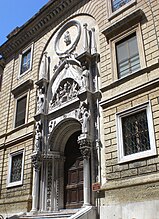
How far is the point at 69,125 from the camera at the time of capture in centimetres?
1229

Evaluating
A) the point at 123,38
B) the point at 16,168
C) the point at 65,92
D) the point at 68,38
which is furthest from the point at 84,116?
the point at 16,168

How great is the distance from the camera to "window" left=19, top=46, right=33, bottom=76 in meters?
16.8

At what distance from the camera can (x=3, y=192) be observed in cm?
1430

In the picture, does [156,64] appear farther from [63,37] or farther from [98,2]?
[63,37]

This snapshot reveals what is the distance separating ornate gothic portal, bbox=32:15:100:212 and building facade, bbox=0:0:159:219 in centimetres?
4

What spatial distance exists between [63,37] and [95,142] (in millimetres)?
6830

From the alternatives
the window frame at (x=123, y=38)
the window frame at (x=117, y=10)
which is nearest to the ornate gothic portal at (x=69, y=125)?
the window frame at (x=123, y=38)

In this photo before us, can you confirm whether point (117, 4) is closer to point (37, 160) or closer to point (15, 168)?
point (37, 160)

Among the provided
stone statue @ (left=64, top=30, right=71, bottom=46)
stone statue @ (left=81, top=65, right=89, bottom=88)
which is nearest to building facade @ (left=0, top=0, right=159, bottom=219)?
stone statue @ (left=64, top=30, right=71, bottom=46)

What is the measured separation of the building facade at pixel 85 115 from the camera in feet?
29.3

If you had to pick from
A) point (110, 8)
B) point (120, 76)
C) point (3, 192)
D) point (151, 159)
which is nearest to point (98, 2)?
point (110, 8)

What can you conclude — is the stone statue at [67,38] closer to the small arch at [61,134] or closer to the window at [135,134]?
the small arch at [61,134]

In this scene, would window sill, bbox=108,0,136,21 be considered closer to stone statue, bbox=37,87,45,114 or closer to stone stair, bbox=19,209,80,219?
stone statue, bbox=37,87,45,114

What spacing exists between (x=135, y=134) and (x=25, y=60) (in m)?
10.7
